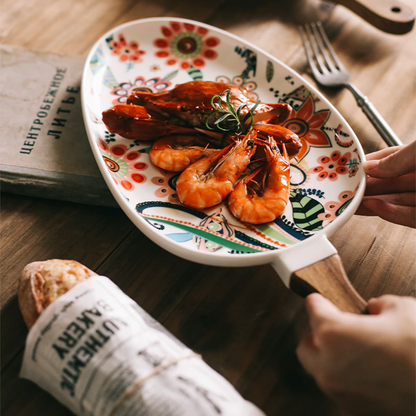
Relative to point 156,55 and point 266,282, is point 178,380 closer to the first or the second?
point 266,282

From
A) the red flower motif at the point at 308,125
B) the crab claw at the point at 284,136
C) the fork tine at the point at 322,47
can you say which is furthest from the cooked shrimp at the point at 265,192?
the fork tine at the point at 322,47

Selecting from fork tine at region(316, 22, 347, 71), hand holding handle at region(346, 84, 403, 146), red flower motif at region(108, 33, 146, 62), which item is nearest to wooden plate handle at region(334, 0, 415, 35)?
fork tine at region(316, 22, 347, 71)

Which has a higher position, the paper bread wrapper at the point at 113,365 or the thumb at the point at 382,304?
the thumb at the point at 382,304

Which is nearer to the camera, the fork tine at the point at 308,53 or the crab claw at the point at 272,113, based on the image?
the crab claw at the point at 272,113

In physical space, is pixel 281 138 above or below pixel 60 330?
above

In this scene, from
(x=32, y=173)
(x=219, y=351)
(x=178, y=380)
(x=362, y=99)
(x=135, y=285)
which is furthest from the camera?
(x=362, y=99)

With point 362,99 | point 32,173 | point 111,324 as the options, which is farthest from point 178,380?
point 362,99

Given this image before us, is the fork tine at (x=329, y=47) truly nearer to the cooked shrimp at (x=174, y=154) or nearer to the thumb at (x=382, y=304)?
the cooked shrimp at (x=174, y=154)

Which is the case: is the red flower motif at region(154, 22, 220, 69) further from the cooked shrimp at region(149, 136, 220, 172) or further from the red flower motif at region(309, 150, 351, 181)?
the red flower motif at region(309, 150, 351, 181)
